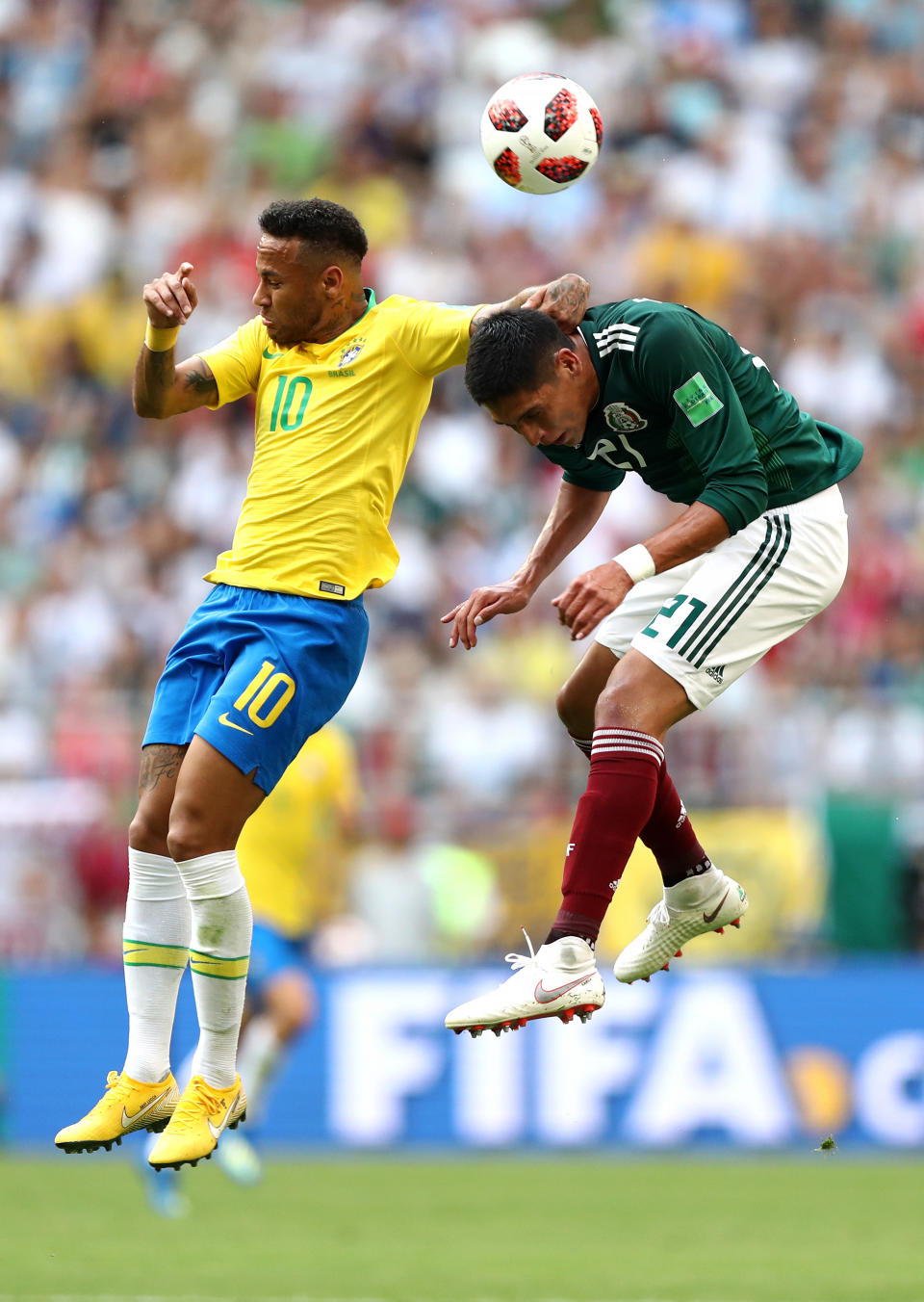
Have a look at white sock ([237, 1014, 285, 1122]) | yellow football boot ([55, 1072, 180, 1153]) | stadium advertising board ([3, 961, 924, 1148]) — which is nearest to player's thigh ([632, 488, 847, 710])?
yellow football boot ([55, 1072, 180, 1153])

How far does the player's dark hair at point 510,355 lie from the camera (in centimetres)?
665

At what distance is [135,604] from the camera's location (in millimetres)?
16922

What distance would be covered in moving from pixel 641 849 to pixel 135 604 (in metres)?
5.15

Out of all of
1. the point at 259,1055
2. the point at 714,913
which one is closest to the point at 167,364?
the point at 714,913

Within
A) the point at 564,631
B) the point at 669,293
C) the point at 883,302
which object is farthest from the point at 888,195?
the point at 564,631

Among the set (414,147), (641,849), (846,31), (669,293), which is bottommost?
(641,849)

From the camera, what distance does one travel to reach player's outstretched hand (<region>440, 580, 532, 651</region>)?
6.85m

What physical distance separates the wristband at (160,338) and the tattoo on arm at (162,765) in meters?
1.29

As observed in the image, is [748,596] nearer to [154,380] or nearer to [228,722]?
[228,722]

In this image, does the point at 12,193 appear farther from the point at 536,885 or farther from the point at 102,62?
the point at 536,885

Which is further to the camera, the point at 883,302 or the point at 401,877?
the point at 883,302

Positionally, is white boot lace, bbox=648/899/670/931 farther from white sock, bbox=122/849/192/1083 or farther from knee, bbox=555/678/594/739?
white sock, bbox=122/849/192/1083

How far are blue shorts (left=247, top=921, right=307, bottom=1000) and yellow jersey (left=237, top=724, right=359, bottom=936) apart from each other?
0.05 meters

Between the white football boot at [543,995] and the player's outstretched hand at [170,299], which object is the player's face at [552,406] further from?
the white football boot at [543,995]
